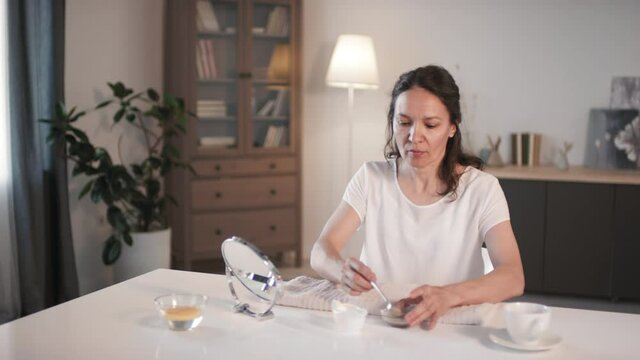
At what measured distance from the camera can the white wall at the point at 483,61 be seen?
4.75m

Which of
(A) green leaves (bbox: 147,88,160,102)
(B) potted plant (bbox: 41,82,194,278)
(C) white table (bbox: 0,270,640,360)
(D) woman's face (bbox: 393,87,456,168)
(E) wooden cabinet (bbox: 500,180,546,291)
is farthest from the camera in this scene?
(E) wooden cabinet (bbox: 500,180,546,291)

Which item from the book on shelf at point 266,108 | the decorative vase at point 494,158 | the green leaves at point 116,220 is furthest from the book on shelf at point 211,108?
the decorative vase at point 494,158

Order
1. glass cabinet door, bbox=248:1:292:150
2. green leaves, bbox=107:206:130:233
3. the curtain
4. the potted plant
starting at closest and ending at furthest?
the curtain, the potted plant, green leaves, bbox=107:206:130:233, glass cabinet door, bbox=248:1:292:150

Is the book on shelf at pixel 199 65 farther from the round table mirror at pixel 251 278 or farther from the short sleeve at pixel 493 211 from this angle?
the round table mirror at pixel 251 278

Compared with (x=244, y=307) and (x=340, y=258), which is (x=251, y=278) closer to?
(x=244, y=307)

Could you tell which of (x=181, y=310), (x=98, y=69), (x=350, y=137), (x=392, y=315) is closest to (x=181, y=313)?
(x=181, y=310)

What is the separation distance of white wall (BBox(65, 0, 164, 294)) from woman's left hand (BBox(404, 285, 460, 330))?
307 centimetres

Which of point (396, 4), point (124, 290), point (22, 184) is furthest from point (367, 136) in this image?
point (124, 290)

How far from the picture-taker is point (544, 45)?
482cm

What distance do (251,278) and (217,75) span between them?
3.28 meters

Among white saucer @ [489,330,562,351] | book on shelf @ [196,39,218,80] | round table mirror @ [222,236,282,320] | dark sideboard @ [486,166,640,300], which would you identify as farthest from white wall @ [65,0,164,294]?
white saucer @ [489,330,562,351]

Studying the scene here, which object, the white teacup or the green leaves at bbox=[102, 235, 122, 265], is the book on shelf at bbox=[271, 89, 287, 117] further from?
the white teacup

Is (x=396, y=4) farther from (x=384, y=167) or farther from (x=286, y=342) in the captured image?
(x=286, y=342)

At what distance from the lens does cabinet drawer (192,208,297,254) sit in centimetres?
484
